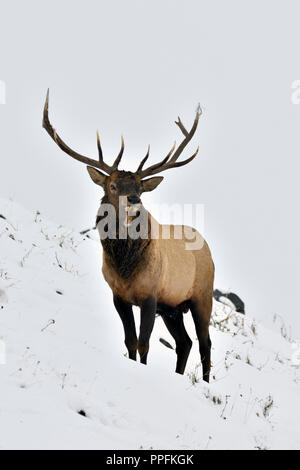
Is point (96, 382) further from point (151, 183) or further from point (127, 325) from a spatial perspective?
point (151, 183)

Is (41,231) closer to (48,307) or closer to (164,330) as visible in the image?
(164,330)

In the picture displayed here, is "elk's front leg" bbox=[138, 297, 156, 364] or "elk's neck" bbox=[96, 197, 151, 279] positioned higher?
"elk's neck" bbox=[96, 197, 151, 279]

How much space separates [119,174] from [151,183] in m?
0.41

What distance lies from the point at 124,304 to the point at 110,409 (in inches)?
79.4

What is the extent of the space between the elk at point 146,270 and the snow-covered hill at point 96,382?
0.38m

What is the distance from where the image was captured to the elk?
20.7 ft

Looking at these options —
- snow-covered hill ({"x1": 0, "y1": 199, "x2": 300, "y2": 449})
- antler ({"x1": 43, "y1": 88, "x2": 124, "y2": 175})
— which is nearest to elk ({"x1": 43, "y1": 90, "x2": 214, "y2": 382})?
antler ({"x1": 43, "y1": 88, "x2": 124, "y2": 175})

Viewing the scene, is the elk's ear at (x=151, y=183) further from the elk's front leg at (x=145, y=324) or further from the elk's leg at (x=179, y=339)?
the elk's leg at (x=179, y=339)

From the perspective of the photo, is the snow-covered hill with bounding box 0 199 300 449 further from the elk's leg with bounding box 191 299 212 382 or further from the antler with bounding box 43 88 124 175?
the antler with bounding box 43 88 124 175

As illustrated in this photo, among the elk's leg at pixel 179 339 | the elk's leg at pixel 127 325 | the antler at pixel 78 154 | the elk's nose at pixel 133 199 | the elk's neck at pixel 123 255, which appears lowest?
the elk's leg at pixel 179 339

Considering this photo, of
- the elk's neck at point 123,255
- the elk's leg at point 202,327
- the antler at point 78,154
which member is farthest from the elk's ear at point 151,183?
the elk's leg at point 202,327

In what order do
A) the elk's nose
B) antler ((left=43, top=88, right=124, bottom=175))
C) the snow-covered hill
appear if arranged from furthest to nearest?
antler ((left=43, top=88, right=124, bottom=175)), the elk's nose, the snow-covered hill

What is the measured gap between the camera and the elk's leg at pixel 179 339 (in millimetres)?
7504
